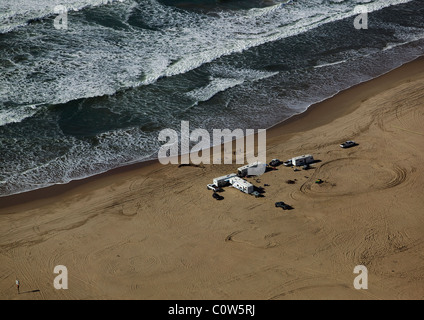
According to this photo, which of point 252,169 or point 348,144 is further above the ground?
point 348,144

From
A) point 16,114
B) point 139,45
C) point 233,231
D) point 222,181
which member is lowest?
point 233,231

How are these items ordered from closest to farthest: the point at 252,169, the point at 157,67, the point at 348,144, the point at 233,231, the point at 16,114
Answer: the point at 233,231 < the point at 252,169 < the point at 348,144 < the point at 16,114 < the point at 157,67

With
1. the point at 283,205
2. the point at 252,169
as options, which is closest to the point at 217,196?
the point at 252,169

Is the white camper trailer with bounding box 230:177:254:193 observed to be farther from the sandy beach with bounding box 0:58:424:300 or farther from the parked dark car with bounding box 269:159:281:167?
the parked dark car with bounding box 269:159:281:167

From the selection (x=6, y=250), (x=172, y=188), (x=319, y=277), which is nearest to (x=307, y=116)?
(x=172, y=188)

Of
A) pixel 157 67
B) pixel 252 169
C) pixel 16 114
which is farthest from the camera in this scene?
pixel 157 67

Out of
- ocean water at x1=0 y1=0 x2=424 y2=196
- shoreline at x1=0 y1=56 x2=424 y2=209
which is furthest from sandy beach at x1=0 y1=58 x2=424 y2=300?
ocean water at x1=0 y1=0 x2=424 y2=196

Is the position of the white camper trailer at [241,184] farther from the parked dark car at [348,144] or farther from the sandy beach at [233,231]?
the parked dark car at [348,144]

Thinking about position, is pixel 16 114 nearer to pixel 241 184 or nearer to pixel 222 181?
pixel 222 181
